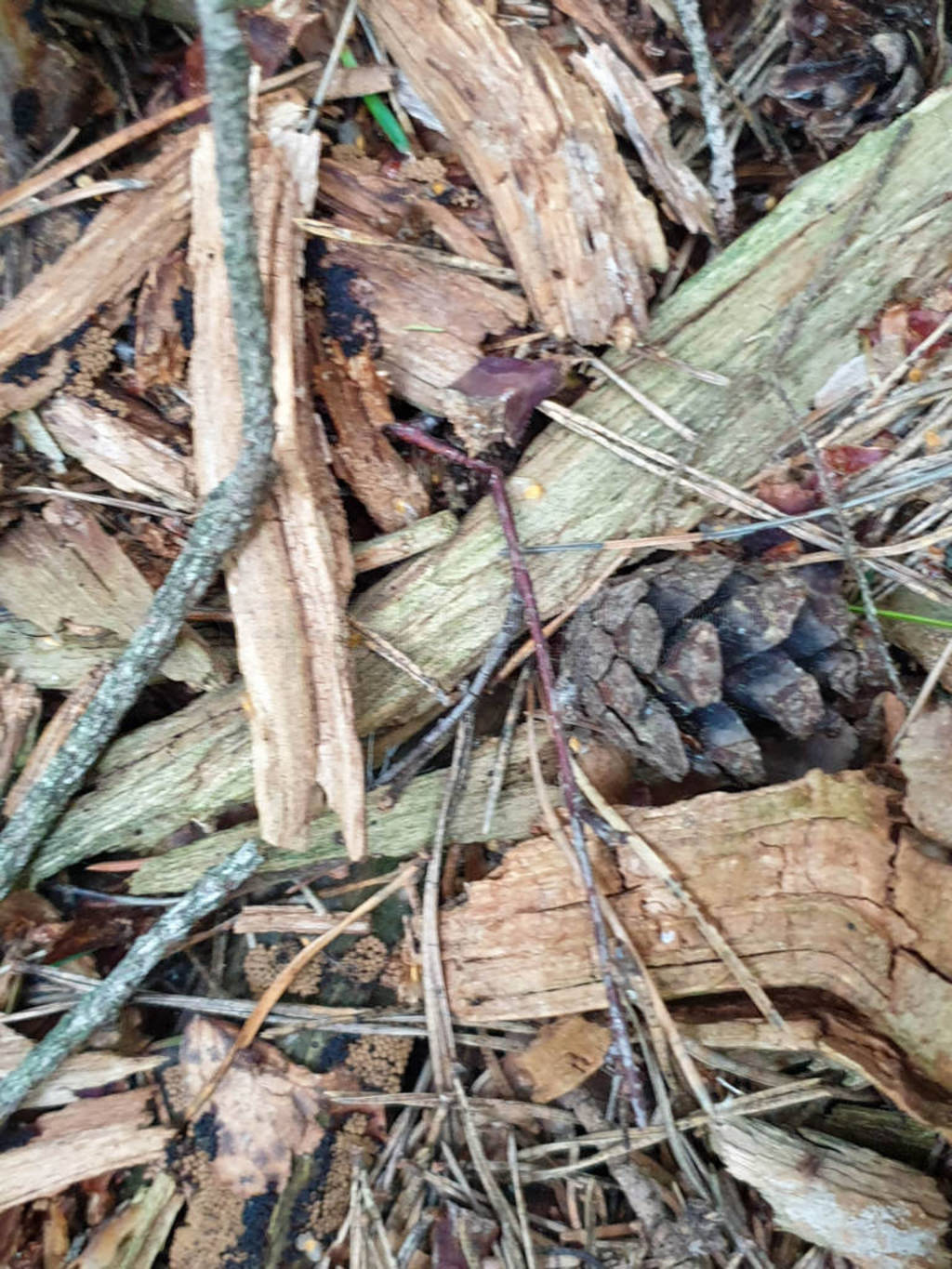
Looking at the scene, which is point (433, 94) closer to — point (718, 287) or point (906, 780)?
point (718, 287)

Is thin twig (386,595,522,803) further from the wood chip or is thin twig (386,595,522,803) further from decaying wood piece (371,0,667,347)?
the wood chip

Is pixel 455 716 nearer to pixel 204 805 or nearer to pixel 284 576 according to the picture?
pixel 284 576

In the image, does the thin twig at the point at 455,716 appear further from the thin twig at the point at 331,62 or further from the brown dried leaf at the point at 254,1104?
the thin twig at the point at 331,62

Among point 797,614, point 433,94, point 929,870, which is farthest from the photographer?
point 433,94

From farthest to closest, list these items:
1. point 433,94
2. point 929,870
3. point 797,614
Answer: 1. point 433,94
2. point 797,614
3. point 929,870

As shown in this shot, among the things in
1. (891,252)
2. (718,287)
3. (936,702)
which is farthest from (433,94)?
(936,702)

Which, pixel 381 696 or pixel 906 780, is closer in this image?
pixel 906 780
